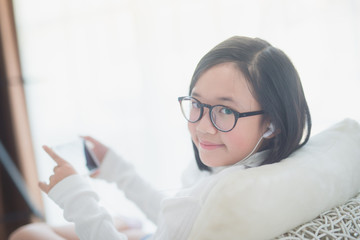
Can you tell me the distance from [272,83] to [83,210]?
0.61 m


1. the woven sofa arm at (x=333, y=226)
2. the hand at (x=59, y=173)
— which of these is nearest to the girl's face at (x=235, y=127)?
the woven sofa arm at (x=333, y=226)

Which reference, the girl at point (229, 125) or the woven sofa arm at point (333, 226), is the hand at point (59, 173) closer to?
the girl at point (229, 125)

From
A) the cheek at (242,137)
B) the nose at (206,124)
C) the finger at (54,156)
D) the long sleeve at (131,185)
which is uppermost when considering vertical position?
the nose at (206,124)

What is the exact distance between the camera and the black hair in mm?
777

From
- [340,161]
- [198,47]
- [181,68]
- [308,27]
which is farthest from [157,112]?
[340,161]

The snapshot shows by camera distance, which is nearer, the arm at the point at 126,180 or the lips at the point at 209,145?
the lips at the point at 209,145

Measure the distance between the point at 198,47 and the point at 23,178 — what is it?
159 centimetres

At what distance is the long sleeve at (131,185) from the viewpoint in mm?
1169

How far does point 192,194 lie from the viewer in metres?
0.79

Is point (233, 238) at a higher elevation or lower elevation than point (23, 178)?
higher

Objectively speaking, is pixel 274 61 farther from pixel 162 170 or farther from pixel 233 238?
pixel 162 170

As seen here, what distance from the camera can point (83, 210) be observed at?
32.8 inches

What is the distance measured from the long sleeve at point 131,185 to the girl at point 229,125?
29 centimetres

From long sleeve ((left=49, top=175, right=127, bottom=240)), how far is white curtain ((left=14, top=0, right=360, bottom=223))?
2.31 ft
